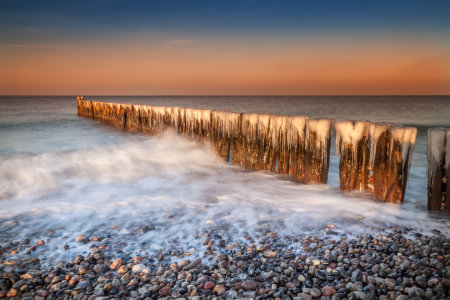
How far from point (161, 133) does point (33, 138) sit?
6.26 metres

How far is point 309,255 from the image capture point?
2.96 metres

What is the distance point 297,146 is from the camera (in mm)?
5090

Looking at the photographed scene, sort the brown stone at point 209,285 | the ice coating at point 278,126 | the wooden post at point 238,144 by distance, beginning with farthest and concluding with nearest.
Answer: the wooden post at point 238,144
the ice coating at point 278,126
the brown stone at point 209,285

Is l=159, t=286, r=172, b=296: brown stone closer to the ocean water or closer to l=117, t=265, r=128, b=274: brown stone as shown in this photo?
l=117, t=265, r=128, b=274: brown stone

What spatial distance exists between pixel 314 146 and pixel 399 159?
1.22 m

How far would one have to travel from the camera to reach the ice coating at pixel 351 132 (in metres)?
4.33

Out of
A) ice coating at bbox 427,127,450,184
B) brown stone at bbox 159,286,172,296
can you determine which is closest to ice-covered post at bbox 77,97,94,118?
brown stone at bbox 159,286,172,296

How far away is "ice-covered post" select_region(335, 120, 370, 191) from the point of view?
435 centimetres

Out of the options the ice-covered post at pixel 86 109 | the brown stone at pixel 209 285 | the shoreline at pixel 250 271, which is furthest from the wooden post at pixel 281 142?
the ice-covered post at pixel 86 109

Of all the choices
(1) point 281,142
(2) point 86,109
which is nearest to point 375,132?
(1) point 281,142

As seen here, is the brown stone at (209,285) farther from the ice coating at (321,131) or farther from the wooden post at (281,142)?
the wooden post at (281,142)

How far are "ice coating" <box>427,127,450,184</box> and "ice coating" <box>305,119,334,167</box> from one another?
130cm

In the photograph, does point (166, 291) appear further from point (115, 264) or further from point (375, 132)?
point (375, 132)

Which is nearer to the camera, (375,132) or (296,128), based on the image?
(375,132)
